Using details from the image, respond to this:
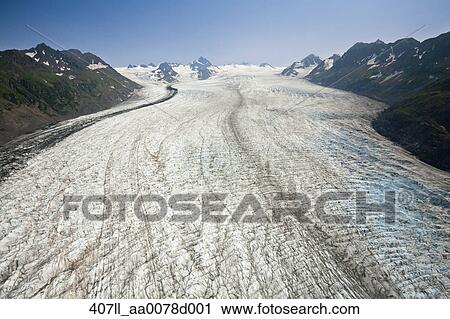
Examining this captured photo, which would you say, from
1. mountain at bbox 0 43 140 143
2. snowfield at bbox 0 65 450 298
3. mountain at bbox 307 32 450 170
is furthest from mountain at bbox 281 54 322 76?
snowfield at bbox 0 65 450 298

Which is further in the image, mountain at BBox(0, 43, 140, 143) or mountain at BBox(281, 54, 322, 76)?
mountain at BBox(281, 54, 322, 76)

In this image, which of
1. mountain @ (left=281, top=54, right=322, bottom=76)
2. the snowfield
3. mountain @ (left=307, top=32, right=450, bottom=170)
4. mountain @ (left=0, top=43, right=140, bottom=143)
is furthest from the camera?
mountain @ (left=281, top=54, right=322, bottom=76)

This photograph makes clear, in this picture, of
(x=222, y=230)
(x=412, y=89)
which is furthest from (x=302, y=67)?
(x=222, y=230)

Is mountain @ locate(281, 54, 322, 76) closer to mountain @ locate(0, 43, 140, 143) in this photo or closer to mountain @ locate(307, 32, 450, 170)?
mountain @ locate(307, 32, 450, 170)

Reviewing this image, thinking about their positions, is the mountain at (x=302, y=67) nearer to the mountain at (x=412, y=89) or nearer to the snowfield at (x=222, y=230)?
the mountain at (x=412, y=89)

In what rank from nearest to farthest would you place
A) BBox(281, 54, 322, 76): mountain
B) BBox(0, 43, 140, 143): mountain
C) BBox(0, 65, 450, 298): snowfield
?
BBox(0, 65, 450, 298): snowfield < BBox(0, 43, 140, 143): mountain < BBox(281, 54, 322, 76): mountain
